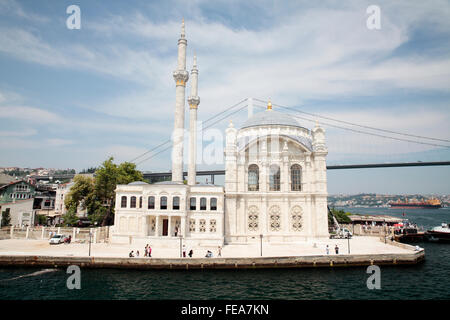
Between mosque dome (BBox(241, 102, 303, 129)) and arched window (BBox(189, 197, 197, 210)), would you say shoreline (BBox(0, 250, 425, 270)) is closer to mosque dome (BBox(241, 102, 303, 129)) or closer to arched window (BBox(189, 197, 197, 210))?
arched window (BBox(189, 197, 197, 210))

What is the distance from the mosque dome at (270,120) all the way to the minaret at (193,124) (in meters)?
9.94

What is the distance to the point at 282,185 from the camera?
1667 inches

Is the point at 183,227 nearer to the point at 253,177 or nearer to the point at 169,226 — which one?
the point at 169,226

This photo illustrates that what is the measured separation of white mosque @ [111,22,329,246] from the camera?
1528 inches

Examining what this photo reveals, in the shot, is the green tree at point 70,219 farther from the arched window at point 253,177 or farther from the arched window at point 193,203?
the arched window at point 253,177

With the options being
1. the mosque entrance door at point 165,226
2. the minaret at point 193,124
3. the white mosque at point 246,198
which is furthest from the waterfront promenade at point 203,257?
the minaret at point 193,124

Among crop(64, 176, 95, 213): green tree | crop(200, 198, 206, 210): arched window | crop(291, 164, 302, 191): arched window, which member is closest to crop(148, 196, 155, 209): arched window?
crop(200, 198, 206, 210): arched window

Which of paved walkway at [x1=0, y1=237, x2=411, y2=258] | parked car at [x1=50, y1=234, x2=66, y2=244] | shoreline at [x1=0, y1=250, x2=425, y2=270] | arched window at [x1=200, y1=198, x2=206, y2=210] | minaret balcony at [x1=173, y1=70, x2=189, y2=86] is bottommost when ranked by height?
shoreline at [x1=0, y1=250, x2=425, y2=270]

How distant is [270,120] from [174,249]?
23927 millimetres

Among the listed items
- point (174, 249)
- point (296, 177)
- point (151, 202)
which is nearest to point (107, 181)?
point (151, 202)

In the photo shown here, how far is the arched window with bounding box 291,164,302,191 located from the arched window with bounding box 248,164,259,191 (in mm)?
5214

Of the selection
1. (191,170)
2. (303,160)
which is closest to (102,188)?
(191,170)

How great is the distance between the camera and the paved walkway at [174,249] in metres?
32.2
